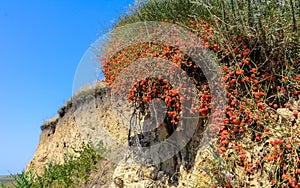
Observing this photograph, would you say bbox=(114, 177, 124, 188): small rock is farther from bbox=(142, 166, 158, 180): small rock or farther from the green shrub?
the green shrub

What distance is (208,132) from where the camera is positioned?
3.67 m

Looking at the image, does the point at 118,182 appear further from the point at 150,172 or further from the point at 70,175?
the point at 70,175

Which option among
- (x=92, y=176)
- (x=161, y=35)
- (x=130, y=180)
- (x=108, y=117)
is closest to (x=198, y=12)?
(x=161, y=35)

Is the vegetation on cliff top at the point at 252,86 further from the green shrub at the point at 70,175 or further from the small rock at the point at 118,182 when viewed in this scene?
the green shrub at the point at 70,175

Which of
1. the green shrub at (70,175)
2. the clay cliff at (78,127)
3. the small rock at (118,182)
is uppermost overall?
the clay cliff at (78,127)

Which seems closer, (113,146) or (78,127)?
(113,146)

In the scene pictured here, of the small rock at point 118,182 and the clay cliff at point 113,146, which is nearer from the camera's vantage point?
the clay cliff at point 113,146

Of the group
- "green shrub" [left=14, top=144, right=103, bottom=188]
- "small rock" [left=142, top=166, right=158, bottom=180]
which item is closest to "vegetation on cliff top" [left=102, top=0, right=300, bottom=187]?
→ "small rock" [left=142, top=166, right=158, bottom=180]

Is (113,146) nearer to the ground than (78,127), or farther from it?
nearer to the ground

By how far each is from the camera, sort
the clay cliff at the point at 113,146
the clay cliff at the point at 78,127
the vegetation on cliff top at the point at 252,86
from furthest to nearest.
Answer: the clay cliff at the point at 78,127
the clay cliff at the point at 113,146
the vegetation on cliff top at the point at 252,86

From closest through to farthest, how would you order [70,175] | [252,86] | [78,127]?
[252,86] < [70,175] < [78,127]

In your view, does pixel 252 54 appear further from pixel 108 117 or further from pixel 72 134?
pixel 72 134

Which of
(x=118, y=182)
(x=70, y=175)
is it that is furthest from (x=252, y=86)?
(x=70, y=175)

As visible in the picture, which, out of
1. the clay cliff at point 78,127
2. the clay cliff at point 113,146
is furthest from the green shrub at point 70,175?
the clay cliff at point 78,127
